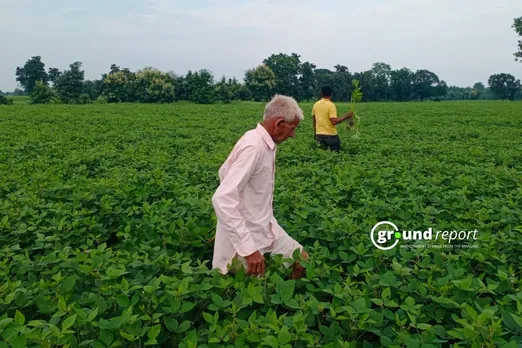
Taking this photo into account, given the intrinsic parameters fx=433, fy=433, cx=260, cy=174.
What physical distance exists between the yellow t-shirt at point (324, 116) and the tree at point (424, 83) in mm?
93056

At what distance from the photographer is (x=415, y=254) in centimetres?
273

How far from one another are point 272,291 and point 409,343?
2.68 ft

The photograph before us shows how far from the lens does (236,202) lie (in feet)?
8.55

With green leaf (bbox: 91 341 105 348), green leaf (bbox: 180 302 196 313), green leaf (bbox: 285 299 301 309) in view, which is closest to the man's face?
green leaf (bbox: 285 299 301 309)

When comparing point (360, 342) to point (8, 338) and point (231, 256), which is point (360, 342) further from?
point (8, 338)

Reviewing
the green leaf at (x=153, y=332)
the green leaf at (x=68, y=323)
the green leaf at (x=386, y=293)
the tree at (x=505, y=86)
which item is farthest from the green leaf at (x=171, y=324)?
the tree at (x=505, y=86)

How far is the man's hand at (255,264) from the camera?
8.68 ft

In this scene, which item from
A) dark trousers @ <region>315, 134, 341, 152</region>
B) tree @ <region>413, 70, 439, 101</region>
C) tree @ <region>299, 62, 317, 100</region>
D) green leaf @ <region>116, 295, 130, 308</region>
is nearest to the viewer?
green leaf @ <region>116, 295, 130, 308</region>

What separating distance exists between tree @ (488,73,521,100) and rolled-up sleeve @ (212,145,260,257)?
11296 cm

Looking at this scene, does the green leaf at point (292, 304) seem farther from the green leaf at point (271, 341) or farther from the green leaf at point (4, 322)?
the green leaf at point (4, 322)

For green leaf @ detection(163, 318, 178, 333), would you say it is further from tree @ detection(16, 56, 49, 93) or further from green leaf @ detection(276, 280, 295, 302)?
tree @ detection(16, 56, 49, 93)

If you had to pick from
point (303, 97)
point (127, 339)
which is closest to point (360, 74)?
point (303, 97)

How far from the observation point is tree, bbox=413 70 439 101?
95562 mm

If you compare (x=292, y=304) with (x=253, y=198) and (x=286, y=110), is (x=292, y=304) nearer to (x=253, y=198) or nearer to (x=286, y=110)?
(x=253, y=198)
